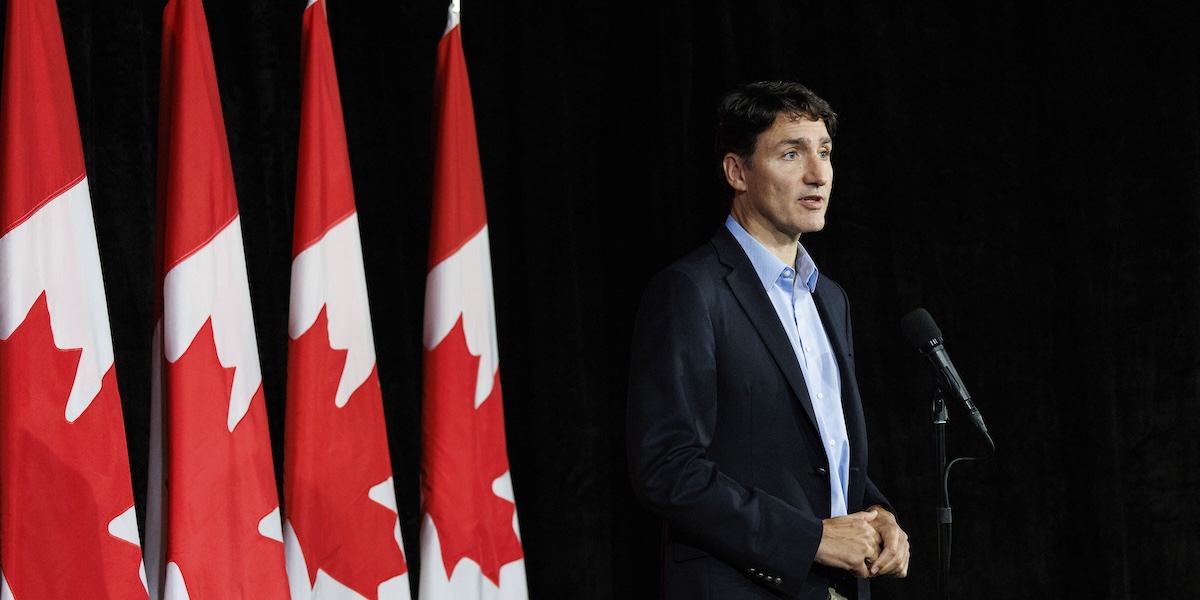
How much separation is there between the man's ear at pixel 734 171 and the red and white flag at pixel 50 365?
125 cm

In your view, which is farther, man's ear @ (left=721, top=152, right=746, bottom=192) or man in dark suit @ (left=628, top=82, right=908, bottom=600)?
man's ear @ (left=721, top=152, right=746, bottom=192)

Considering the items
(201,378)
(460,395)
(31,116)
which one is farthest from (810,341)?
(31,116)

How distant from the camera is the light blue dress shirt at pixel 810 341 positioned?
6.11 feet

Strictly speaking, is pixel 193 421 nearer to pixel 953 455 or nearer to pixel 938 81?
pixel 953 455

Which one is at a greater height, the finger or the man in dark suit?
the man in dark suit

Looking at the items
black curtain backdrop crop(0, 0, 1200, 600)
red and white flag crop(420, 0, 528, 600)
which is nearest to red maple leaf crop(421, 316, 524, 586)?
red and white flag crop(420, 0, 528, 600)

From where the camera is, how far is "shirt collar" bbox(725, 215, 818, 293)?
6.33 ft

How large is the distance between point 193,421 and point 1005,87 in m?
2.51

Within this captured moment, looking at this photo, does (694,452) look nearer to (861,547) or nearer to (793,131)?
(861,547)

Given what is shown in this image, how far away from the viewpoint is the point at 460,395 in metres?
2.59

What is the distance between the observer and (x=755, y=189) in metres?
1.98

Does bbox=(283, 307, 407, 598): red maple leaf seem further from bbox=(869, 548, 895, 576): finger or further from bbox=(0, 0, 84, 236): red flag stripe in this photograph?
bbox=(869, 548, 895, 576): finger

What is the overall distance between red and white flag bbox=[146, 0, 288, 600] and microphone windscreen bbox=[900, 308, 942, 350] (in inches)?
53.3

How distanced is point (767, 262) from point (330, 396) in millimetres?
1061
